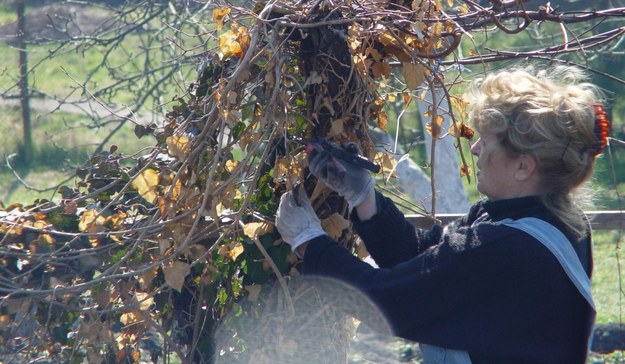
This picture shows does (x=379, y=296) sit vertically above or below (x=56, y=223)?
below

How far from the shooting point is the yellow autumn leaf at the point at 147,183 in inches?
78.4

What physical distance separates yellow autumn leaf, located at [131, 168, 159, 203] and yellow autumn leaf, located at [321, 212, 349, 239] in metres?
0.43

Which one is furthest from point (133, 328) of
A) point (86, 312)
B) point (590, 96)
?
point (590, 96)

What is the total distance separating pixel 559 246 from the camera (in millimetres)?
1782

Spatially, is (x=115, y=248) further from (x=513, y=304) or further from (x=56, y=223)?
(x=513, y=304)

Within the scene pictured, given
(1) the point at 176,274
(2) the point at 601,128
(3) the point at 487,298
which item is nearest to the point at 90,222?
(1) the point at 176,274

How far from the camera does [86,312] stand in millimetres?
2045

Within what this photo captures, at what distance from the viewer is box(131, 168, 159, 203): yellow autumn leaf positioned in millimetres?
1990

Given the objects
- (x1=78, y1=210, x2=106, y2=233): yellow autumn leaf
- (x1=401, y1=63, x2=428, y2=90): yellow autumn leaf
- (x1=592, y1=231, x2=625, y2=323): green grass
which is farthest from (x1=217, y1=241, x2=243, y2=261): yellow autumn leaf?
(x1=592, y1=231, x2=625, y2=323): green grass

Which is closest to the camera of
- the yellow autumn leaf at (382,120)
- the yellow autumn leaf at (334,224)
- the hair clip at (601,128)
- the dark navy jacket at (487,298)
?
the dark navy jacket at (487,298)

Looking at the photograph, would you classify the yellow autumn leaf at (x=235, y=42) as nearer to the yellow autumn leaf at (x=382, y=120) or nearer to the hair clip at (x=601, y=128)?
the yellow autumn leaf at (x=382, y=120)

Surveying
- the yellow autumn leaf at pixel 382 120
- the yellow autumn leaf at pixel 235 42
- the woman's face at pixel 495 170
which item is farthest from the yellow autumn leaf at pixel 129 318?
the woman's face at pixel 495 170

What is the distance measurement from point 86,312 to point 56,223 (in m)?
0.29

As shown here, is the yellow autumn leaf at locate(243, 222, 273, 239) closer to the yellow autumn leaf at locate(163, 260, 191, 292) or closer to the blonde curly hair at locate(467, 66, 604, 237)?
the yellow autumn leaf at locate(163, 260, 191, 292)
